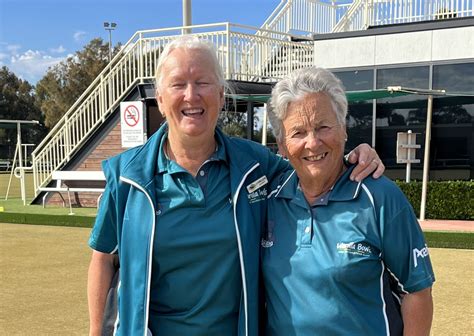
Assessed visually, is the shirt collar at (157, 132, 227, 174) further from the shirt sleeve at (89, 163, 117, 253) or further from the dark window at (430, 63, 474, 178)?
the dark window at (430, 63, 474, 178)

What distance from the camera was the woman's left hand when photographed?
1935 millimetres

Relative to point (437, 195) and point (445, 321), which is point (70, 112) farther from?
point (445, 321)

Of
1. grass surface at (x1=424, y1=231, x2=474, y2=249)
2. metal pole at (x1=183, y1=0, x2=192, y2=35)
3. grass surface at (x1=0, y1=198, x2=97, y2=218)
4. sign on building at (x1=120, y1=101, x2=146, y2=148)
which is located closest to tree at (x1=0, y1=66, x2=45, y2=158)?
grass surface at (x1=0, y1=198, x2=97, y2=218)

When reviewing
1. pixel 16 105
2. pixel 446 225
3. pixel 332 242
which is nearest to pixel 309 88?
pixel 332 242

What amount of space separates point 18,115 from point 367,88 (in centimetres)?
5569

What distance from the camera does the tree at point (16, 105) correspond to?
192 feet

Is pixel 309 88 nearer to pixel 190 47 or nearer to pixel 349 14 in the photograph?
pixel 190 47

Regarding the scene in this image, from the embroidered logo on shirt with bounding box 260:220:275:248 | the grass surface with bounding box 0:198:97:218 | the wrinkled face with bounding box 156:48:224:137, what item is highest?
the wrinkled face with bounding box 156:48:224:137

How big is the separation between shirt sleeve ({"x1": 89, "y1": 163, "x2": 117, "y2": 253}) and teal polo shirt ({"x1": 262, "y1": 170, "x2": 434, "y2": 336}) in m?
0.66

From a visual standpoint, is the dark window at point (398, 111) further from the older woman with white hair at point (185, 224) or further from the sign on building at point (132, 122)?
the older woman with white hair at point (185, 224)

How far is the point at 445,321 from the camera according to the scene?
4.20 metres

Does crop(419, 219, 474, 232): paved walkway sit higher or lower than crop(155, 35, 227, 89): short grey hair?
lower

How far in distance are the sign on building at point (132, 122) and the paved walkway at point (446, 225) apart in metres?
6.71

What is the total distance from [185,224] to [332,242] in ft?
1.81
